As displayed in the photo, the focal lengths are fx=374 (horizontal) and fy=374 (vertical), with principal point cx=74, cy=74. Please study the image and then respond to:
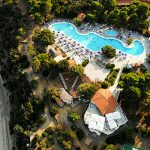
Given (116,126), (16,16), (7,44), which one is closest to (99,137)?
(116,126)

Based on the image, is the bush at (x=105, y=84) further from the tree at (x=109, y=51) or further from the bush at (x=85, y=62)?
the tree at (x=109, y=51)

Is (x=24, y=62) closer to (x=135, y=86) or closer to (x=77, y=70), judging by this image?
(x=77, y=70)

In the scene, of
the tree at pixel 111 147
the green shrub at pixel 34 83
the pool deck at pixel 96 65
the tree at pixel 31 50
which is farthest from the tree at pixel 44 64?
the tree at pixel 111 147

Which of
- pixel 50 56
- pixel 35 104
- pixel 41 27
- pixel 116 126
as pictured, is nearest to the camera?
pixel 116 126

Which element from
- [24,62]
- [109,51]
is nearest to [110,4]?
[109,51]

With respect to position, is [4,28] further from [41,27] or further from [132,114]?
[132,114]

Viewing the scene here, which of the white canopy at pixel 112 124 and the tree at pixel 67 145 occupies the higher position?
the white canopy at pixel 112 124
